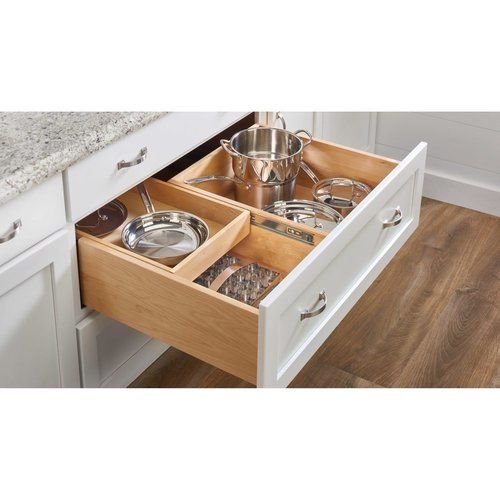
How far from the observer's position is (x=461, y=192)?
9.66 feet

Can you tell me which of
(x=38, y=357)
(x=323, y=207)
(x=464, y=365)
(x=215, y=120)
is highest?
(x=215, y=120)

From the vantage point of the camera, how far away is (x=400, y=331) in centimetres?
232

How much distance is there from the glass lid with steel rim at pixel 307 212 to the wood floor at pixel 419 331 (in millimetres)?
381

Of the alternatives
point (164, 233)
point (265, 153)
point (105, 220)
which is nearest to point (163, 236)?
point (164, 233)

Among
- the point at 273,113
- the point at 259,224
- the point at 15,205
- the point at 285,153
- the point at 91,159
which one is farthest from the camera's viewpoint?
the point at 273,113

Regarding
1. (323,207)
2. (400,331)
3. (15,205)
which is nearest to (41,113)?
(15,205)

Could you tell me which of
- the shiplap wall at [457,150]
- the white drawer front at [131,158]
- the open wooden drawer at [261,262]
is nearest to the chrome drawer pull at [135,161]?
the white drawer front at [131,158]

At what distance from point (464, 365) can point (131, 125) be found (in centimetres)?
101

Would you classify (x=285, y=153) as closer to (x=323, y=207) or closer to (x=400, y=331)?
(x=323, y=207)

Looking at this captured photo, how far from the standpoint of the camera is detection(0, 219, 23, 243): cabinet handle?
1.52 meters

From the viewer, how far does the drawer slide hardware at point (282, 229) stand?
5.80 feet

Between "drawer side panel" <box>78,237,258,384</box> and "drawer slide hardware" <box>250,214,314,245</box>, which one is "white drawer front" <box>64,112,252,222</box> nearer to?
"drawer side panel" <box>78,237,258,384</box>

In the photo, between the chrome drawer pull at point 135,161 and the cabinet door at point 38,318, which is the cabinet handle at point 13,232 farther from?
the chrome drawer pull at point 135,161

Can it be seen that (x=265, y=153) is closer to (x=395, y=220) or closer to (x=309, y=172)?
(x=309, y=172)
